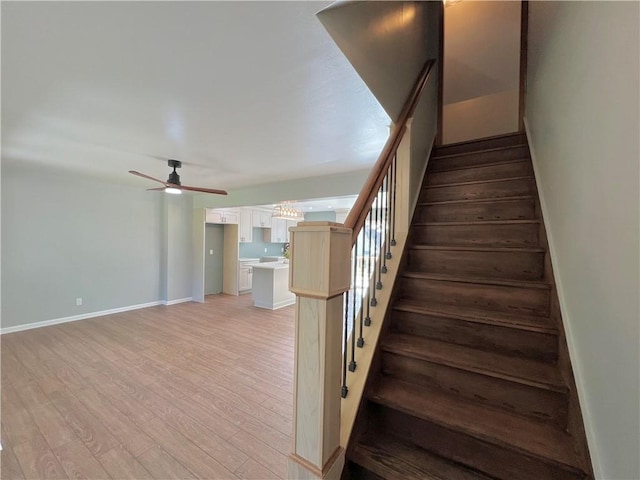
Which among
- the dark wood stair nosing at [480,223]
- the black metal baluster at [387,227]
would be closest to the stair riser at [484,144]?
the dark wood stair nosing at [480,223]

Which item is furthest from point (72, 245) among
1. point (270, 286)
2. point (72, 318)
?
point (270, 286)

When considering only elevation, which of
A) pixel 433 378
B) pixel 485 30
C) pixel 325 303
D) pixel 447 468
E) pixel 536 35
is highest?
pixel 485 30

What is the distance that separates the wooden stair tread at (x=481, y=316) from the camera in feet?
4.42

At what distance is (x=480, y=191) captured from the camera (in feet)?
7.39

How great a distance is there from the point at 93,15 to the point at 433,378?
237 centimetres

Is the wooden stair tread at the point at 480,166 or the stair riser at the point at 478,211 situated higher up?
the wooden stair tread at the point at 480,166

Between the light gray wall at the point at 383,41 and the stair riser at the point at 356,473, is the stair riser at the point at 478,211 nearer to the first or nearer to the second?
the light gray wall at the point at 383,41

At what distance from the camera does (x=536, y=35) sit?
2338 millimetres

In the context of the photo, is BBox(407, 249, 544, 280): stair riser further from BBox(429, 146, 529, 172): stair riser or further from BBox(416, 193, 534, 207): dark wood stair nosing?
BBox(429, 146, 529, 172): stair riser

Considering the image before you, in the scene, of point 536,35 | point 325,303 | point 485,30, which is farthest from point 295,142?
point 485,30

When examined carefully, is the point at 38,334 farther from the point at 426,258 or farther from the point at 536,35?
the point at 536,35

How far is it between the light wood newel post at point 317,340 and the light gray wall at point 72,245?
16.6 feet

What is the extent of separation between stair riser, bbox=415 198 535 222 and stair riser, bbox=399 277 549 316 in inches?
26.6

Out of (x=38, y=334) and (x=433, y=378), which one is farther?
(x=38, y=334)
